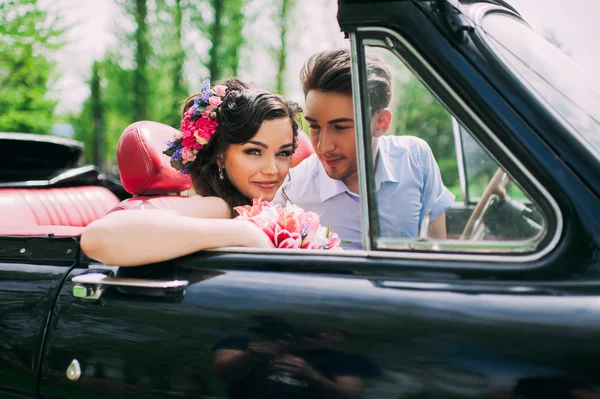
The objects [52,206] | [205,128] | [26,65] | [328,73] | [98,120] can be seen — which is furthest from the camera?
[98,120]

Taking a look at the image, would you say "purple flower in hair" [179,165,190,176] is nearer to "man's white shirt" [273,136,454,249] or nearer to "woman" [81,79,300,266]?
"woman" [81,79,300,266]

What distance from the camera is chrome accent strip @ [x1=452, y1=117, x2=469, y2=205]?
131cm

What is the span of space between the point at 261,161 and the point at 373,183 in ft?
2.81

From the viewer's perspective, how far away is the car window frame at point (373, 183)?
1194 millimetres

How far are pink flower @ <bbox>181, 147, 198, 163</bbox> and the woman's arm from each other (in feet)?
2.58

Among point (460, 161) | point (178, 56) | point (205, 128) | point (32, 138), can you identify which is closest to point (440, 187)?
point (460, 161)

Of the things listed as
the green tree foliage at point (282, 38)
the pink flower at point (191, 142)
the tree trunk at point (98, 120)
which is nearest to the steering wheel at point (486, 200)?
the pink flower at point (191, 142)

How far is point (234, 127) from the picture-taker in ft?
7.04

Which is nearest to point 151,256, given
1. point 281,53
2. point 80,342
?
point 80,342

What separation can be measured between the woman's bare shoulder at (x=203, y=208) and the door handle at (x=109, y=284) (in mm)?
348

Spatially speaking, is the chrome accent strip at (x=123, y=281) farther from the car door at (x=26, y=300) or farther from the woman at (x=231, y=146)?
the woman at (x=231, y=146)

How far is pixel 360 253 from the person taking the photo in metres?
1.34

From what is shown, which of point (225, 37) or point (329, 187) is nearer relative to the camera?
point (329, 187)

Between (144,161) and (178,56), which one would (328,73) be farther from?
(178,56)
